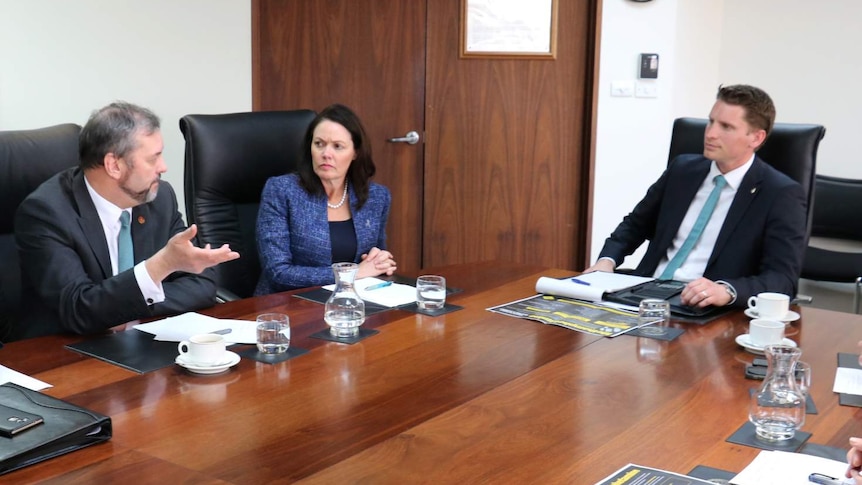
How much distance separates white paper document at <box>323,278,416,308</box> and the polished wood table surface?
167 millimetres

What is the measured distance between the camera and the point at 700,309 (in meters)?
2.33

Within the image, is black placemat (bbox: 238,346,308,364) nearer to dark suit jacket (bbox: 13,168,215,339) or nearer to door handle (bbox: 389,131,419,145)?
dark suit jacket (bbox: 13,168,215,339)

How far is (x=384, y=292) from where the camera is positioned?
248cm

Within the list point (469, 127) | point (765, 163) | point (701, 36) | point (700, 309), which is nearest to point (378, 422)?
point (700, 309)

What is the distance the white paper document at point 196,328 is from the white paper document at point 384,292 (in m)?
0.39

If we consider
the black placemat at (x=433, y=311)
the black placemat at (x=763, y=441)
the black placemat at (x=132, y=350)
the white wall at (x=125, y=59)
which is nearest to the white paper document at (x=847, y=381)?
the black placemat at (x=763, y=441)


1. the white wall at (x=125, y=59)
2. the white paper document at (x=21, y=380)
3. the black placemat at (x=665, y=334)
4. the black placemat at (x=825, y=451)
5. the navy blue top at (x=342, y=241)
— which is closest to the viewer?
the black placemat at (x=825, y=451)

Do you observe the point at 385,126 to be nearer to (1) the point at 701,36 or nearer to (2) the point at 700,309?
(1) the point at 701,36

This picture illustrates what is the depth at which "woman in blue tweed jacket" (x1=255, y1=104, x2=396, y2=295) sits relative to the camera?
2910 mm

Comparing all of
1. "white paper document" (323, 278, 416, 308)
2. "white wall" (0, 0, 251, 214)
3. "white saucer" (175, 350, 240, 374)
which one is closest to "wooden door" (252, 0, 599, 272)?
"white wall" (0, 0, 251, 214)

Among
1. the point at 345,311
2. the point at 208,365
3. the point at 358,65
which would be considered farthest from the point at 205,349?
the point at 358,65

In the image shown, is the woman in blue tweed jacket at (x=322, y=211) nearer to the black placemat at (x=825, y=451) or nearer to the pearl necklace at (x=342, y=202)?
the pearl necklace at (x=342, y=202)

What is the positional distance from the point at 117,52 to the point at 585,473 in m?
3.30

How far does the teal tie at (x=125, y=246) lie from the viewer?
7.80 feet
